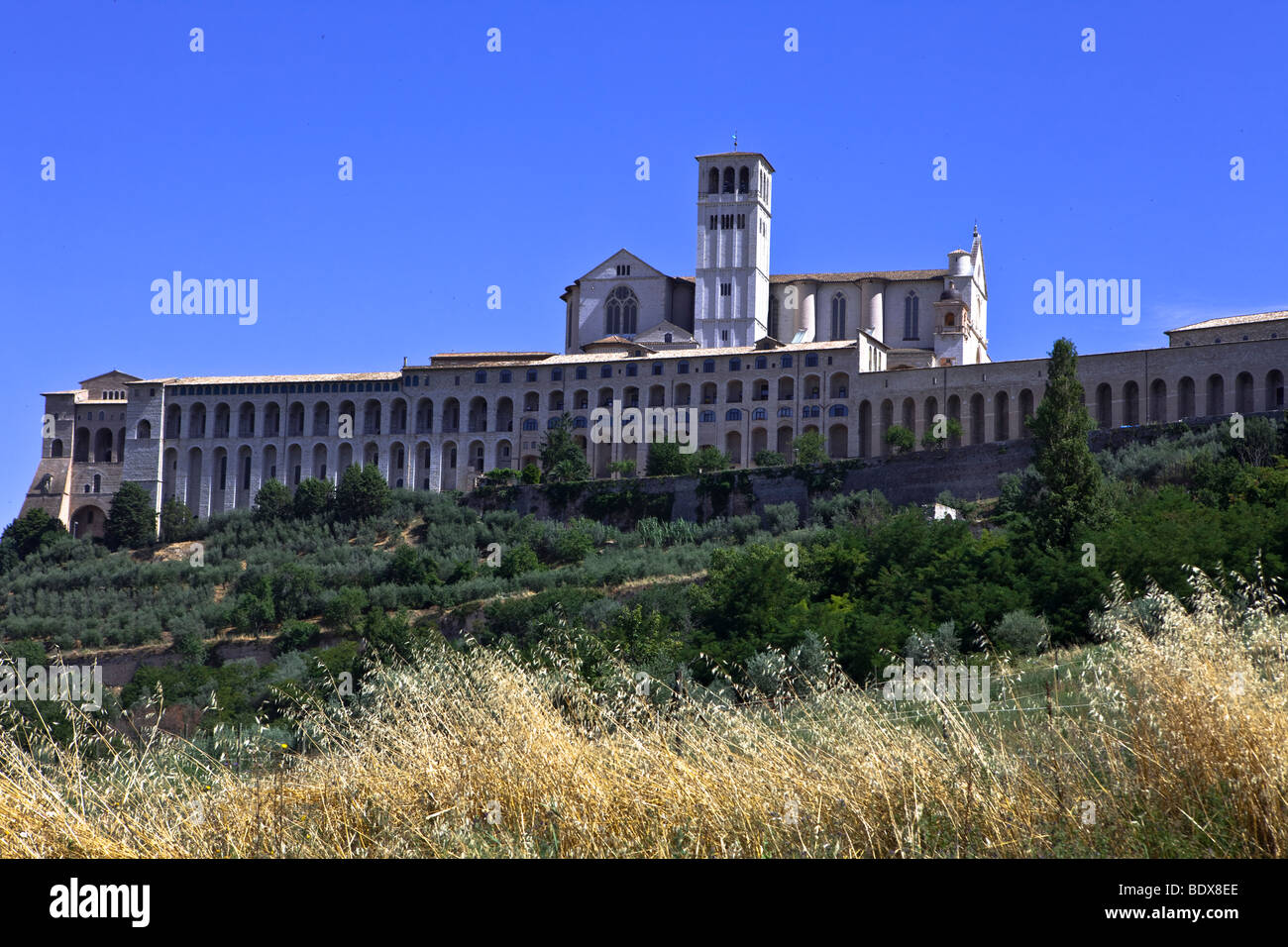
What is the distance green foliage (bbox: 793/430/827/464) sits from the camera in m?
60.8

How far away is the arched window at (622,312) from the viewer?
80312 mm

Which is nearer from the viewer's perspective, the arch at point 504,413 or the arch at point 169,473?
the arch at point 504,413

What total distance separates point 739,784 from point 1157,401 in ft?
179

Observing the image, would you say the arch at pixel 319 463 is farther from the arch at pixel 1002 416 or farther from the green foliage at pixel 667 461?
the arch at pixel 1002 416

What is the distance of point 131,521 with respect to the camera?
6969 centimetres

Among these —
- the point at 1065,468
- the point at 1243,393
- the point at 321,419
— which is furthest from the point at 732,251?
the point at 1065,468

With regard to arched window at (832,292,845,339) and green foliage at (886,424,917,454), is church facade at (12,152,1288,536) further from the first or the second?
green foliage at (886,424,917,454)

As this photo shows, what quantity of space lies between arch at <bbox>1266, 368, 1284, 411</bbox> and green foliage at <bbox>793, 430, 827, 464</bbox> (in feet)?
56.7

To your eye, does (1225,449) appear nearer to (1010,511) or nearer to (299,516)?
(1010,511)

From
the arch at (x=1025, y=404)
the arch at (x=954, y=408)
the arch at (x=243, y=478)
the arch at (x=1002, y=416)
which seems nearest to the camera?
the arch at (x=1025, y=404)

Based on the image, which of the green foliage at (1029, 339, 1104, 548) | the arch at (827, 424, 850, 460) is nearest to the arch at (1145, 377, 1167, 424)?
the arch at (827, 424, 850, 460)

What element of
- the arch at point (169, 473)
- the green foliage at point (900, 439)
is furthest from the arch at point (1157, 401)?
the arch at point (169, 473)

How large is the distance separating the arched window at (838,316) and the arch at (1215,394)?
24384 millimetres
